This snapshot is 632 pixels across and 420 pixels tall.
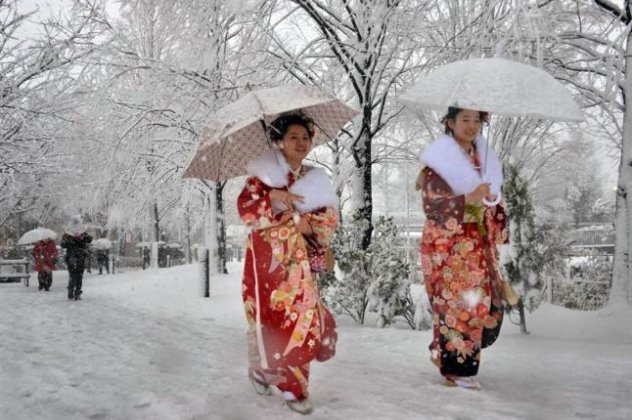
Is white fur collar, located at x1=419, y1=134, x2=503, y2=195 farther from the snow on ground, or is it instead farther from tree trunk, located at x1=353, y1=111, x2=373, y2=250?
tree trunk, located at x1=353, y1=111, x2=373, y2=250

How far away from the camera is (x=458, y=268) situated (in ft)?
11.4

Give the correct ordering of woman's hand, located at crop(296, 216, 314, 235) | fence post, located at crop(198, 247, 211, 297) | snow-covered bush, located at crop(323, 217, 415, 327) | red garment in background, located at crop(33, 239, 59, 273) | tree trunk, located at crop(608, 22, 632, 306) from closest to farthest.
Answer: woman's hand, located at crop(296, 216, 314, 235)
snow-covered bush, located at crop(323, 217, 415, 327)
tree trunk, located at crop(608, 22, 632, 306)
fence post, located at crop(198, 247, 211, 297)
red garment in background, located at crop(33, 239, 59, 273)

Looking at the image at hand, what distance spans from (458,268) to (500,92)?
1.16 meters

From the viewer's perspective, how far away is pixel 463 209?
3.44 m

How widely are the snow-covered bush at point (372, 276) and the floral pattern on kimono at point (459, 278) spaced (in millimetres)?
2615

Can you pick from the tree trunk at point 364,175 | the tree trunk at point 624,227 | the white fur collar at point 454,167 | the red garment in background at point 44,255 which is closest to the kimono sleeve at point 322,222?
the white fur collar at point 454,167

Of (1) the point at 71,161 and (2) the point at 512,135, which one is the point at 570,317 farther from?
(1) the point at 71,161

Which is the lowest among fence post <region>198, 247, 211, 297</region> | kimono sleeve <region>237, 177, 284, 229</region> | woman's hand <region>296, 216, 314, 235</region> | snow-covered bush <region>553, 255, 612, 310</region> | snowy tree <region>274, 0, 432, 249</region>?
snow-covered bush <region>553, 255, 612, 310</region>

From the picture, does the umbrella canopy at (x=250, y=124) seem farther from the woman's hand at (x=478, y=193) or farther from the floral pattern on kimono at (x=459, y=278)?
the woman's hand at (x=478, y=193)

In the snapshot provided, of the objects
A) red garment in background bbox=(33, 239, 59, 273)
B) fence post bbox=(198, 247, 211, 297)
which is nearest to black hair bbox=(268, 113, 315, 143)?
fence post bbox=(198, 247, 211, 297)

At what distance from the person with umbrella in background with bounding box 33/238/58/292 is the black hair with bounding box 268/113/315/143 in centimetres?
1274

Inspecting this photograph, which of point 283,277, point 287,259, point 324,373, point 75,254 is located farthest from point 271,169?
point 75,254

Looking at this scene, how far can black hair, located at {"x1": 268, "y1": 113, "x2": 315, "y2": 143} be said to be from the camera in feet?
11.0

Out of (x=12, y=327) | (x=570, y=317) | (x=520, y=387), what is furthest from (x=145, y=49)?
(x=520, y=387)
